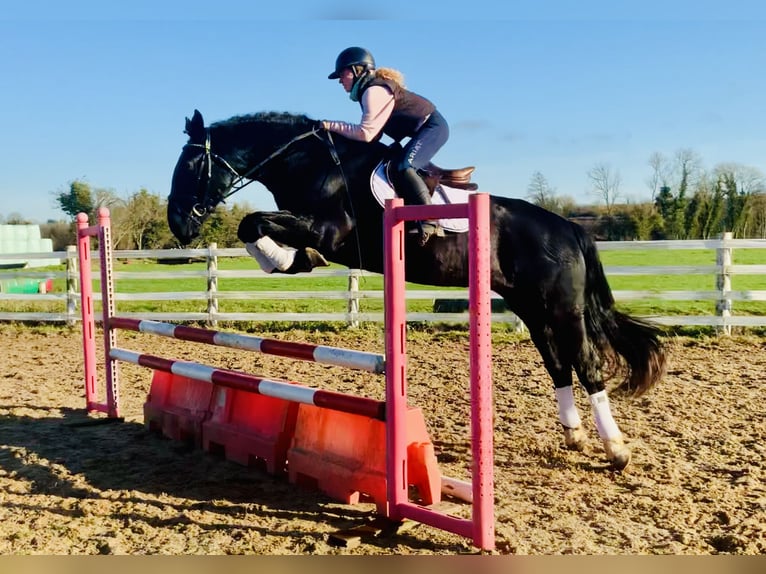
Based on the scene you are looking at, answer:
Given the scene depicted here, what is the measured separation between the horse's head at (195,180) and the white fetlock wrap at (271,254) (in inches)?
19.7

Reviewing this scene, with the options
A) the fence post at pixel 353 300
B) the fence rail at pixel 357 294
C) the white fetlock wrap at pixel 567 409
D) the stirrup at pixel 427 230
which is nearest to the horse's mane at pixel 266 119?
the stirrup at pixel 427 230

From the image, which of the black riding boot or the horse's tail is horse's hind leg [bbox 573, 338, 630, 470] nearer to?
the horse's tail

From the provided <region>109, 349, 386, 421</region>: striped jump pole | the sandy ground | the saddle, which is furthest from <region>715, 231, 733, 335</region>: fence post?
<region>109, 349, 386, 421</region>: striped jump pole

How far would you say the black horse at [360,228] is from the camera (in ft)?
11.5

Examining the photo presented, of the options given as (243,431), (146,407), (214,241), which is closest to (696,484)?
(243,431)

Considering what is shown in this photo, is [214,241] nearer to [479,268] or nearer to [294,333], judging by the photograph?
[294,333]

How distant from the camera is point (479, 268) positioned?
2572 mm

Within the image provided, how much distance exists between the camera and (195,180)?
143 inches

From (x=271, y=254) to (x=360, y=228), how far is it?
1.75 feet

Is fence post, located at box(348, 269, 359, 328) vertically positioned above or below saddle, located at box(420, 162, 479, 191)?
below

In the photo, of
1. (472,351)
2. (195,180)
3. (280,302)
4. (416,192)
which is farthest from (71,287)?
(472,351)

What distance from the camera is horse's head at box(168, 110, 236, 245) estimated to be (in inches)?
143

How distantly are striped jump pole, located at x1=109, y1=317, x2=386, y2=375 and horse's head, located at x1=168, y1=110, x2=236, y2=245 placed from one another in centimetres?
62

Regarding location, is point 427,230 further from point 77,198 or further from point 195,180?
point 77,198
